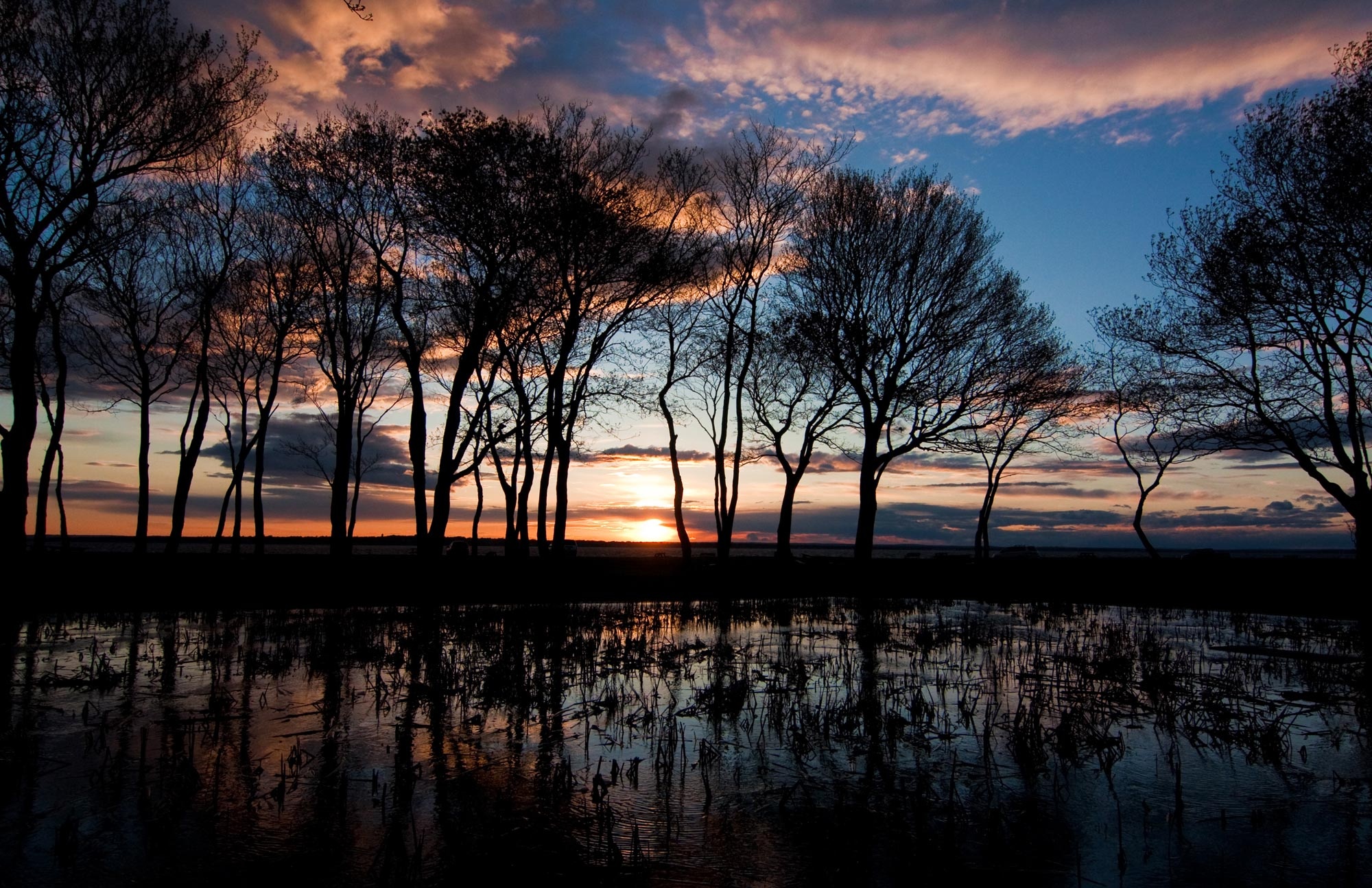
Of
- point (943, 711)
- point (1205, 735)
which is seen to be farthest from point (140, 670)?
point (1205, 735)

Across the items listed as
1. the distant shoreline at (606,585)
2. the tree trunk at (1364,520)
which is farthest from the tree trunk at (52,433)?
the tree trunk at (1364,520)

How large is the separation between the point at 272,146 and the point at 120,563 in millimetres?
18311

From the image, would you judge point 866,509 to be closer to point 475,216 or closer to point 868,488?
point 868,488

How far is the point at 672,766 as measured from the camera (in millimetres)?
6922

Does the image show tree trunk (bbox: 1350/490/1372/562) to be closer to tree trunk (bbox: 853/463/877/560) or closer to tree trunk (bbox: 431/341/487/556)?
tree trunk (bbox: 853/463/877/560)

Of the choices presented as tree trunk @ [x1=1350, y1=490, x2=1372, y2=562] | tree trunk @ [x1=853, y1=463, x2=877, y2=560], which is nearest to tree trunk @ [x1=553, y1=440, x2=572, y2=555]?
tree trunk @ [x1=853, y1=463, x2=877, y2=560]

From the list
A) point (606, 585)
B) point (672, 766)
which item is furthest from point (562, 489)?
point (672, 766)

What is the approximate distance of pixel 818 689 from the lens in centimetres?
1054

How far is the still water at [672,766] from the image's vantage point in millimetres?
5031

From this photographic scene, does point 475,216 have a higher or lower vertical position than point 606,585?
higher

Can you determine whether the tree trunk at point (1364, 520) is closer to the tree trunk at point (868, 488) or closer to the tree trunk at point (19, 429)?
the tree trunk at point (868, 488)

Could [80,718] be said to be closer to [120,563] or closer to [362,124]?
[362,124]

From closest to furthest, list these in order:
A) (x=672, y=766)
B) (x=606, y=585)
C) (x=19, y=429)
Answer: (x=672, y=766), (x=19, y=429), (x=606, y=585)

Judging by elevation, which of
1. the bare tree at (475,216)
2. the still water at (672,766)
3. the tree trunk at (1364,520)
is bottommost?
the still water at (672,766)
